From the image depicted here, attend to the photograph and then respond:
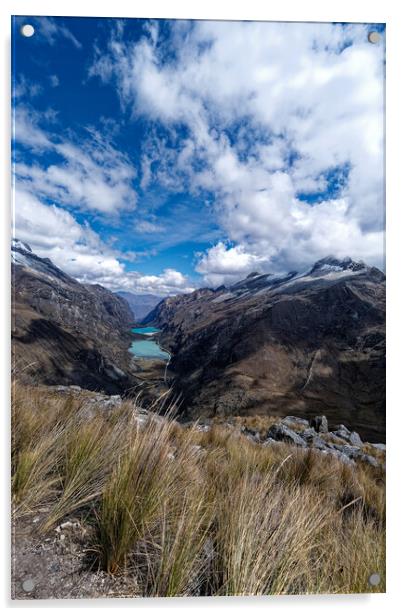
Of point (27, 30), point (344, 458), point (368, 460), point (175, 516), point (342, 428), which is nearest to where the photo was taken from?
point (175, 516)

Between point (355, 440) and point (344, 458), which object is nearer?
point (344, 458)

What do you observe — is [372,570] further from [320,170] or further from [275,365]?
[275,365]

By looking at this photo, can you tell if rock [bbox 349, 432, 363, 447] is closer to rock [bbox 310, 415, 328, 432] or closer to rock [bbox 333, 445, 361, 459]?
rock [bbox 333, 445, 361, 459]

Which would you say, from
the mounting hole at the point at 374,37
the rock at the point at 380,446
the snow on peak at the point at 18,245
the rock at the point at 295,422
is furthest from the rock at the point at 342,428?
the snow on peak at the point at 18,245

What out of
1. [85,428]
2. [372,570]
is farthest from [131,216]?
[372,570]

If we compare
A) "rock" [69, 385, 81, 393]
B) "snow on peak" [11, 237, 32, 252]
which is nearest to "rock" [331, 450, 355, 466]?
"rock" [69, 385, 81, 393]

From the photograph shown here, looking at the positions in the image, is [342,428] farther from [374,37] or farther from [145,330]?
[374,37]

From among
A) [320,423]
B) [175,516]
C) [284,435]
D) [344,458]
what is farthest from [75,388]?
Answer: [320,423]
